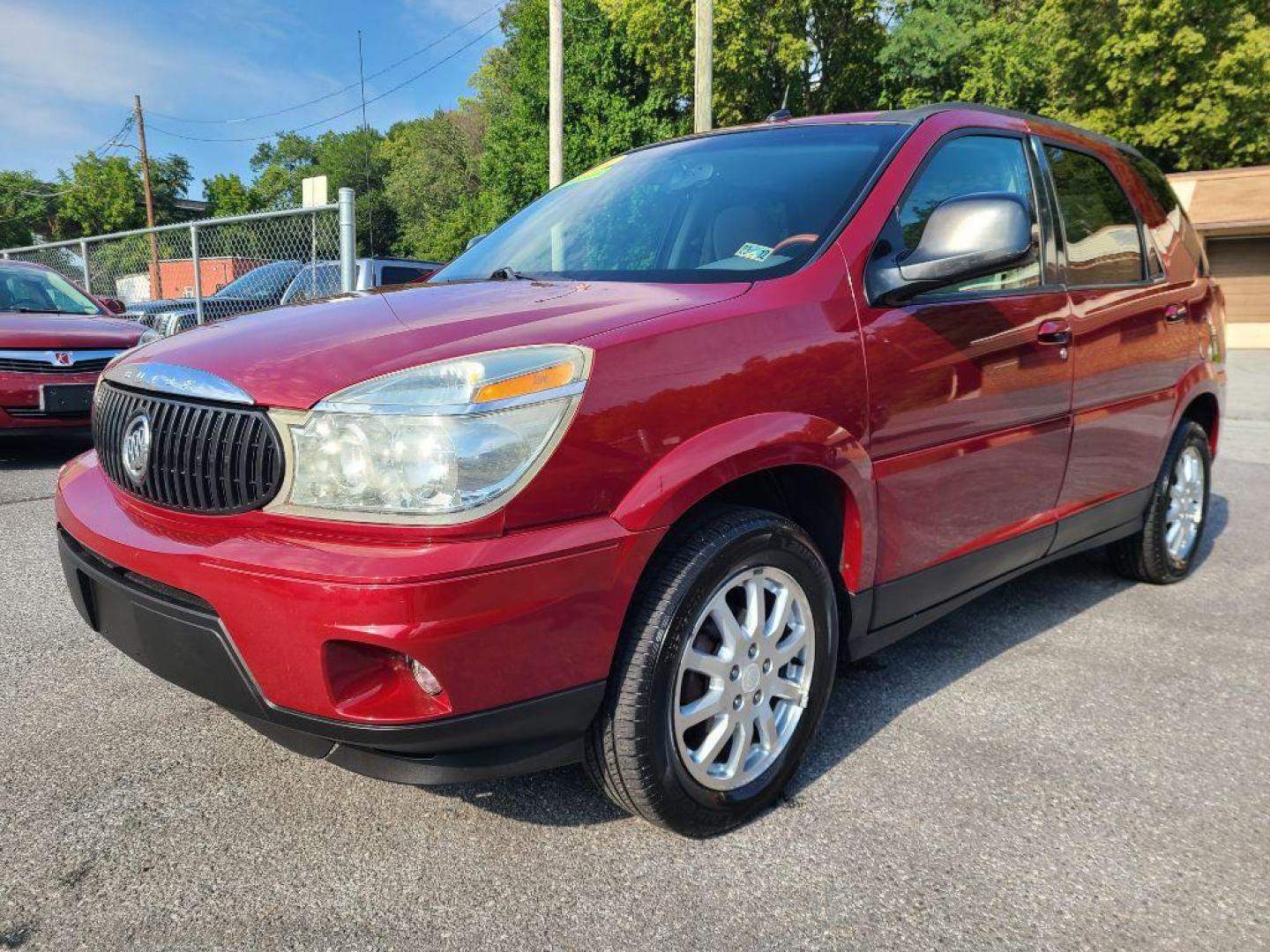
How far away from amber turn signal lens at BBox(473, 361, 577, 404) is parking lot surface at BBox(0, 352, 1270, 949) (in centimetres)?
104

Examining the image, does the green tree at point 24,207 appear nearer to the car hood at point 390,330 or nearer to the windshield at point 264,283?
the windshield at point 264,283

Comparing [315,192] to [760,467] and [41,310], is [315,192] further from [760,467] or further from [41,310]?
[760,467]

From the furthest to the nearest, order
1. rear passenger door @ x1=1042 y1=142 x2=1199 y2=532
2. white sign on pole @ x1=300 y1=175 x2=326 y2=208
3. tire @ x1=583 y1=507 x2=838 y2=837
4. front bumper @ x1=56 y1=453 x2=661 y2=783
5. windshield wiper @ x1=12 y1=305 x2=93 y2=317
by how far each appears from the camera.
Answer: white sign on pole @ x1=300 y1=175 x2=326 y2=208 → windshield wiper @ x1=12 y1=305 x2=93 y2=317 → rear passenger door @ x1=1042 y1=142 x2=1199 y2=532 → tire @ x1=583 y1=507 x2=838 y2=837 → front bumper @ x1=56 y1=453 x2=661 y2=783

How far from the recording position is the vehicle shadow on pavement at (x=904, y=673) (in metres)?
2.35

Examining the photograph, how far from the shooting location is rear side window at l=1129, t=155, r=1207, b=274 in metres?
4.00

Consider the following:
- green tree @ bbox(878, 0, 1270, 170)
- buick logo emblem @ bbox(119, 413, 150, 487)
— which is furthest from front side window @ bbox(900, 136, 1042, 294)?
green tree @ bbox(878, 0, 1270, 170)

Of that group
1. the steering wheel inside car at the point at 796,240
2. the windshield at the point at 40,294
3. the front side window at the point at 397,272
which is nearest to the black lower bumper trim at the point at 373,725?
the steering wheel inside car at the point at 796,240

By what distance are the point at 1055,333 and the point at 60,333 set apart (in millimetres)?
6108

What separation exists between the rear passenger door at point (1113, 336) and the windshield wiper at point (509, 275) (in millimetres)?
1805

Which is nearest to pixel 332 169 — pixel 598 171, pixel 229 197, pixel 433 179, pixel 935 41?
pixel 229 197

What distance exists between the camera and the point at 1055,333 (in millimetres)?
3023

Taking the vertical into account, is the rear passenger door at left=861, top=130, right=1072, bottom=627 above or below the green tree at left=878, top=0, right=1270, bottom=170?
below

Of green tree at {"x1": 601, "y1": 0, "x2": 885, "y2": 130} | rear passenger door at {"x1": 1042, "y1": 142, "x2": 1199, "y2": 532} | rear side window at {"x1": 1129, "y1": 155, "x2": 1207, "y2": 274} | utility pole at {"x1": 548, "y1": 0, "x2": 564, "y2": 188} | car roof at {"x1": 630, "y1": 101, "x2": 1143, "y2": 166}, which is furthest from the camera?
green tree at {"x1": 601, "y1": 0, "x2": 885, "y2": 130}

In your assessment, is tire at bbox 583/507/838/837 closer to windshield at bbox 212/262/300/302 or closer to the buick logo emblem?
the buick logo emblem
